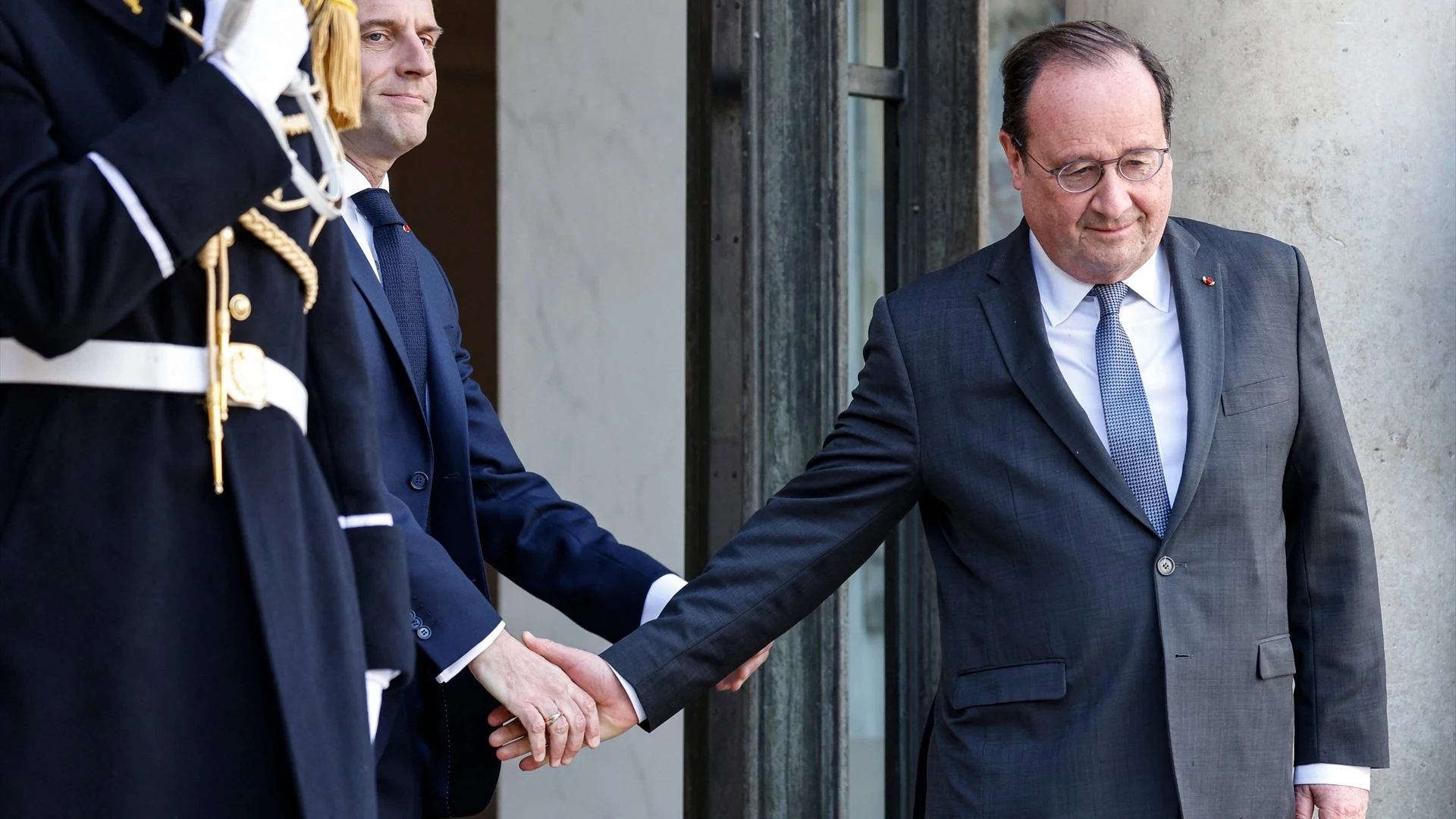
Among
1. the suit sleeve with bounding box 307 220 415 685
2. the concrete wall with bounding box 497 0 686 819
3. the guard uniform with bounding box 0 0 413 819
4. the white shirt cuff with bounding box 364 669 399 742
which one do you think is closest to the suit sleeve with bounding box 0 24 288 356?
the guard uniform with bounding box 0 0 413 819

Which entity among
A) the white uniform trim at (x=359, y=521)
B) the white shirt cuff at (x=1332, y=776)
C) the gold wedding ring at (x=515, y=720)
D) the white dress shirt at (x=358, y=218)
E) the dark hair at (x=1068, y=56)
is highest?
the dark hair at (x=1068, y=56)

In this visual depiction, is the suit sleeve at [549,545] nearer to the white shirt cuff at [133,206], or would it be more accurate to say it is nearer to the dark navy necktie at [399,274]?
the dark navy necktie at [399,274]

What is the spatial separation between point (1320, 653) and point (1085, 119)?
86 cm

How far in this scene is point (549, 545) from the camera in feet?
9.78

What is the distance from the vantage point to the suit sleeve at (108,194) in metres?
1.59

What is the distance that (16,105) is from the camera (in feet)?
5.44

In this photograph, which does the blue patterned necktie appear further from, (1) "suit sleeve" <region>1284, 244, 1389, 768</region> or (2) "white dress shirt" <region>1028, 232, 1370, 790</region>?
(1) "suit sleeve" <region>1284, 244, 1389, 768</region>

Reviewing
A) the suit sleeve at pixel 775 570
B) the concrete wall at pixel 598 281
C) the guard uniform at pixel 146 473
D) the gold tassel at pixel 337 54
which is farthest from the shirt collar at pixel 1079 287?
the concrete wall at pixel 598 281

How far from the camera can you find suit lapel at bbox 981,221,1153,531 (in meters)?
2.53

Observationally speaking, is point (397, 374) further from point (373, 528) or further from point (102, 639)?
point (102, 639)

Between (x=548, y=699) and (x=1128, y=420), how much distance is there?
949 millimetres

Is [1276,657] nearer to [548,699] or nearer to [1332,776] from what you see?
[1332,776]

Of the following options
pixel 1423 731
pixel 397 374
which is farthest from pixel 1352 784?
pixel 397 374

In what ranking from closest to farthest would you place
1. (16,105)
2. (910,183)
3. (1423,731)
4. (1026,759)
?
(16,105)
(1026,759)
(1423,731)
(910,183)
